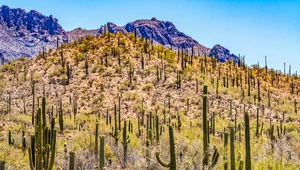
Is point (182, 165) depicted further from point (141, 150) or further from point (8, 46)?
point (8, 46)

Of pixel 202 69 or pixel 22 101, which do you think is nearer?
pixel 22 101

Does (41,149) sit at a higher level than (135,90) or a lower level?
lower

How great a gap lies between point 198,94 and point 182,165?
30.8 meters

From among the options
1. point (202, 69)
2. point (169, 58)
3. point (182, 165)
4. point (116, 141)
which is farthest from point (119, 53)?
point (182, 165)

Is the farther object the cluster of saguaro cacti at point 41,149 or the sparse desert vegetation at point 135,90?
the sparse desert vegetation at point 135,90

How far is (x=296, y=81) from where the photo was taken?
61656 mm

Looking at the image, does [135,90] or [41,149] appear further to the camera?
[135,90]

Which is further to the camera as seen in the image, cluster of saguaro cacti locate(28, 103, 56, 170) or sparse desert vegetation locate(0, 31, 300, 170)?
sparse desert vegetation locate(0, 31, 300, 170)

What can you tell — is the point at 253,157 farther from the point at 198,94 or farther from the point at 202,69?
the point at 202,69

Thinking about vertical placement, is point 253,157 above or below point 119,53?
below

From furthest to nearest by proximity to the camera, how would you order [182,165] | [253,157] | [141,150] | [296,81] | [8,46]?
[8,46], [296,81], [141,150], [253,157], [182,165]

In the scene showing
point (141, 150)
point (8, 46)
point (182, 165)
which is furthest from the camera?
point (8, 46)

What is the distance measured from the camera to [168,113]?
41250 millimetres

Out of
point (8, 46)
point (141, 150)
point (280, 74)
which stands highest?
point (8, 46)
